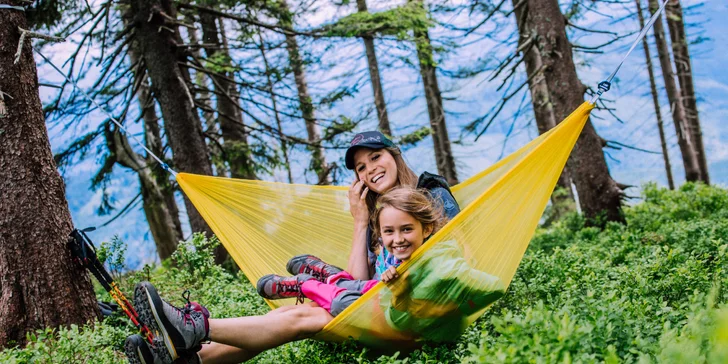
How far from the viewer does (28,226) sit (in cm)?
272

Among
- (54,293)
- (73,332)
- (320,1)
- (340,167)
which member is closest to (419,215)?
(73,332)

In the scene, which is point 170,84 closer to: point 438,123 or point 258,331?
point 258,331

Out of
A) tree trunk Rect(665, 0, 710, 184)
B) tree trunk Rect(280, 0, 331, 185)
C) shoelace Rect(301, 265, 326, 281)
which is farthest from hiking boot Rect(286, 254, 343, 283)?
tree trunk Rect(665, 0, 710, 184)

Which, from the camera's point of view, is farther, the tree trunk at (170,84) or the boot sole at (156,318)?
the tree trunk at (170,84)

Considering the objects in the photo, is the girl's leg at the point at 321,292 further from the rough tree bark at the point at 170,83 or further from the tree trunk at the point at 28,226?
the rough tree bark at the point at 170,83

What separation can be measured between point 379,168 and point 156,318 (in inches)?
46.1

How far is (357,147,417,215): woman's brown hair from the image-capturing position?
2.76 m

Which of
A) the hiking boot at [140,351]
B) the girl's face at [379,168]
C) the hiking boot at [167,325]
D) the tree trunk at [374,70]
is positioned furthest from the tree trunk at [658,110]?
the hiking boot at [140,351]

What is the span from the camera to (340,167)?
260 inches

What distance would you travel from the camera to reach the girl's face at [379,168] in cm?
273

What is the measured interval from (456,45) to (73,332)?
5691 millimetres

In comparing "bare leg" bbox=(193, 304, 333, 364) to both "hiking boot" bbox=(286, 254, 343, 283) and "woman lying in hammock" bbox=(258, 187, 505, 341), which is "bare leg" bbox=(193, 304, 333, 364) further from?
"hiking boot" bbox=(286, 254, 343, 283)

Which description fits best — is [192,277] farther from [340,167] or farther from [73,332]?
[340,167]

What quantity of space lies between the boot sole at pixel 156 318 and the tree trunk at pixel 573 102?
3.69m
